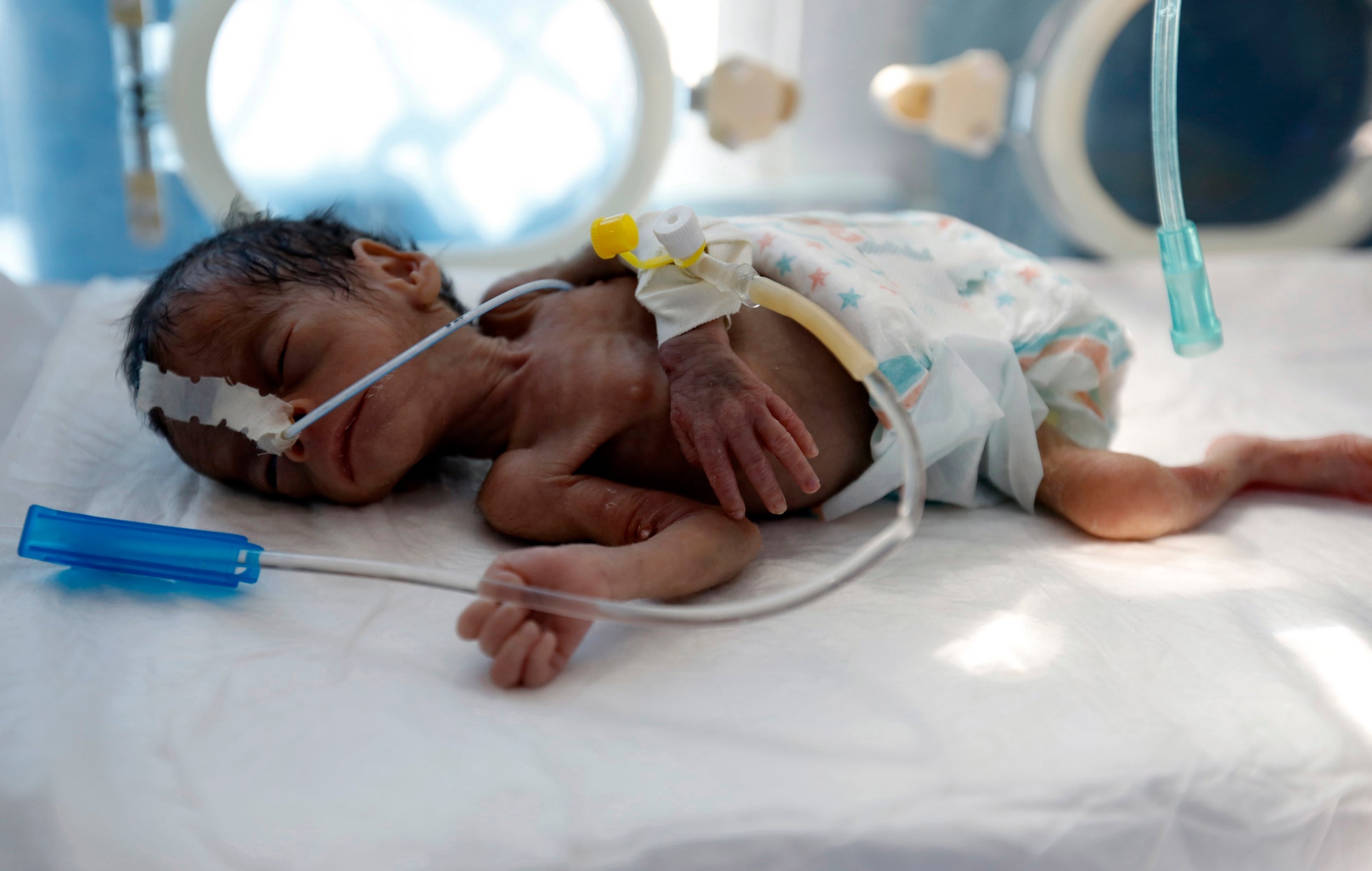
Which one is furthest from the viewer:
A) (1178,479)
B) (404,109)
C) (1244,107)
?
(1244,107)

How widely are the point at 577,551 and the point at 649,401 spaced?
0.24 metres

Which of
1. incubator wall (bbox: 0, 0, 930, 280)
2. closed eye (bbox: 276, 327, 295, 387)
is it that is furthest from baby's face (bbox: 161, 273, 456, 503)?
incubator wall (bbox: 0, 0, 930, 280)

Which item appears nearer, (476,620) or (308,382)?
(476,620)

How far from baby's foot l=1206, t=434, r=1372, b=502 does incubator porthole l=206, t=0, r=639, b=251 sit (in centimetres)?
102

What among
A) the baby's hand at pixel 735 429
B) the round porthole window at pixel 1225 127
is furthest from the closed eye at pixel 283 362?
the round porthole window at pixel 1225 127

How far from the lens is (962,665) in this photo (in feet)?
2.28

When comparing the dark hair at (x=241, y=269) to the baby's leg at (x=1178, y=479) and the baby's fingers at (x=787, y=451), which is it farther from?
the baby's leg at (x=1178, y=479)

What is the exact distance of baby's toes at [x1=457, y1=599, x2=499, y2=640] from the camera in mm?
677

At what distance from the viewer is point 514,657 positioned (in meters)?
0.66

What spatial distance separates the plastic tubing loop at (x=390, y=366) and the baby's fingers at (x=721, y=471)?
0.82 feet

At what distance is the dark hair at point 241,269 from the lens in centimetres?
92

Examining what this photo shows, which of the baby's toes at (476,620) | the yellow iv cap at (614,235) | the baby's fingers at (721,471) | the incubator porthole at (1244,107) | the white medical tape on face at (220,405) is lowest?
the baby's toes at (476,620)

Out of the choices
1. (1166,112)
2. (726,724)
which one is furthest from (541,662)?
(1166,112)

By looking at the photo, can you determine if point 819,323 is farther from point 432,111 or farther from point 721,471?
point 432,111
